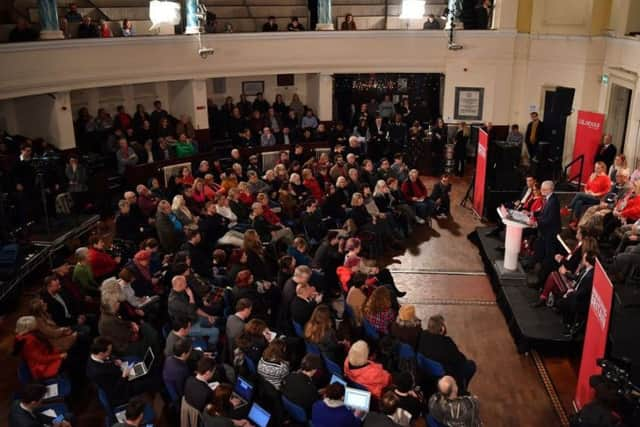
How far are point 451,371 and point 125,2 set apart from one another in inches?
478

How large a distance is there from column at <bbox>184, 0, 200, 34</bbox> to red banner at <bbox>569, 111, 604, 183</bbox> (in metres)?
8.07

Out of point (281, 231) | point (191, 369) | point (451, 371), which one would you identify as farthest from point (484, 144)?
point (191, 369)

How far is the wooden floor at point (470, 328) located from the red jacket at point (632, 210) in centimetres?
214

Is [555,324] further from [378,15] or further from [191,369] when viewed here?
[378,15]

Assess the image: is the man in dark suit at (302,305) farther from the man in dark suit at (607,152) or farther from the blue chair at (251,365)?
the man in dark suit at (607,152)

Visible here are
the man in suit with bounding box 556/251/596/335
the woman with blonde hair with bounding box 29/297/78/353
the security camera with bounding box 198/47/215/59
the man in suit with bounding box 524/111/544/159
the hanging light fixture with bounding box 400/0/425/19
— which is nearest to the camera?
the woman with blonde hair with bounding box 29/297/78/353

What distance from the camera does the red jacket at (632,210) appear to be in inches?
358

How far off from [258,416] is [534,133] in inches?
431

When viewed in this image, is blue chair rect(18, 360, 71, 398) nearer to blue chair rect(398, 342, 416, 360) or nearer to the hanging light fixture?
blue chair rect(398, 342, 416, 360)

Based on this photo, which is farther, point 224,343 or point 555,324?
point 555,324

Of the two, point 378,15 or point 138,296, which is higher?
point 378,15

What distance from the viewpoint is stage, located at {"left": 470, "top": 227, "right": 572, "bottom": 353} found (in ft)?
23.6

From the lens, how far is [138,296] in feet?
23.2

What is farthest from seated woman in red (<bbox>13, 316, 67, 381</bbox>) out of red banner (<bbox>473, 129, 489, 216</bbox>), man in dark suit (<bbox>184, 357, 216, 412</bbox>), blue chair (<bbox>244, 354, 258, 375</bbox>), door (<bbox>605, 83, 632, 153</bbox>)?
door (<bbox>605, 83, 632, 153</bbox>)
